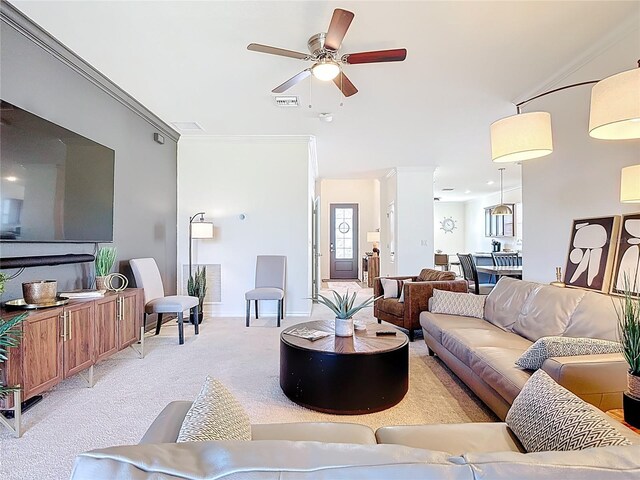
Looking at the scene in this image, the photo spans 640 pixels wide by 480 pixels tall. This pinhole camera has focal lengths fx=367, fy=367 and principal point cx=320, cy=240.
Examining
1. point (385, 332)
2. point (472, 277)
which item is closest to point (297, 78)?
point (385, 332)

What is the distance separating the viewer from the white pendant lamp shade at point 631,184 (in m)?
2.33

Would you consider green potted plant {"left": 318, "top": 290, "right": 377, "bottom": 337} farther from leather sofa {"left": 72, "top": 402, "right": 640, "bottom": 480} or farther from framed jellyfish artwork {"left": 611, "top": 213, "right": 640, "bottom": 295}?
leather sofa {"left": 72, "top": 402, "right": 640, "bottom": 480}

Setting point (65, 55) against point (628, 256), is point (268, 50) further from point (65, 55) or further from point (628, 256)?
point (628, 256)

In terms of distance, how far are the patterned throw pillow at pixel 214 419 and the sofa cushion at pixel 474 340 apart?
193 cm

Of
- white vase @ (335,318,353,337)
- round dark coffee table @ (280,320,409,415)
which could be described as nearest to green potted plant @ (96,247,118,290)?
round dark coffee table @ (280,320,409,415)

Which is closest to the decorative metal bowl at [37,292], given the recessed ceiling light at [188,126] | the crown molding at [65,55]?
the crown molding at [65,55]

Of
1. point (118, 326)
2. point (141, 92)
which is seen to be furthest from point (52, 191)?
point (141, 92)

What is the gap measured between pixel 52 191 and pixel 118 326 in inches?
49.5

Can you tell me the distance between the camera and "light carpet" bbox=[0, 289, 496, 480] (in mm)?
2072

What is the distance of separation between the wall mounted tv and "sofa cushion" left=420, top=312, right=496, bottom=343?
128 inches

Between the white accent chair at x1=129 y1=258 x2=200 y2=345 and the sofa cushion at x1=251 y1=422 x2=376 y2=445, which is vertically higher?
the white accent chair at x1=129 y1=258 x2=200 y2=345

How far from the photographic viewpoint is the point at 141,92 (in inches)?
156

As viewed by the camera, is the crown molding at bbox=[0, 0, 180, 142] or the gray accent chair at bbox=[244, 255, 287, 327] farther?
the gray accent chair at bbox=[244, 255, 287, 327]

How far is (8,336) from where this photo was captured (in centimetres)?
204
